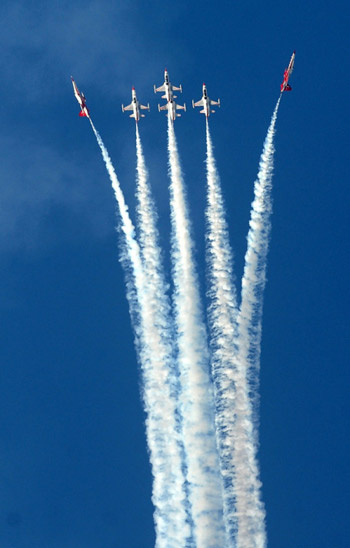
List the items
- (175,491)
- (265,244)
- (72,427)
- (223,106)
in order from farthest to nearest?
(223,106) < (72,427) < (265,244) < (175,491)

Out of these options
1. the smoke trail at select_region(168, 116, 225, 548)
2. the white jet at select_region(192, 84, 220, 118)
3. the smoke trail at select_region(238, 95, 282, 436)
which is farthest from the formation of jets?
the smoke trail at select_region(168, 116, 225, 548)

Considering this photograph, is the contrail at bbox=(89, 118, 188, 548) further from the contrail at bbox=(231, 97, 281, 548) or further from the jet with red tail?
the jet with red tail

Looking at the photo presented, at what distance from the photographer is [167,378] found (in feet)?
299

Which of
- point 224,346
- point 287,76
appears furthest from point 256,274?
point 287,76

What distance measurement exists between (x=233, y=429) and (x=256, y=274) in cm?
1608

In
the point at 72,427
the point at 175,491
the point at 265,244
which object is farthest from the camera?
the point at 72,427

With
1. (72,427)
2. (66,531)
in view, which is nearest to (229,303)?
(72,427)

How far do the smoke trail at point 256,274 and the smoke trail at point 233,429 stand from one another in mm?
847

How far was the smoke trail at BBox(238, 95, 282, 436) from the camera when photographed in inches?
3593

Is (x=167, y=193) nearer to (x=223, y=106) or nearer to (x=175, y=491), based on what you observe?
(x=223, y=106)

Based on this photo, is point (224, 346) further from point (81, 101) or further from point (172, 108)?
point (81, 101)

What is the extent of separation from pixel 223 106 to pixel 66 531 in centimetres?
5162

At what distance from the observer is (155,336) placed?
304 ft

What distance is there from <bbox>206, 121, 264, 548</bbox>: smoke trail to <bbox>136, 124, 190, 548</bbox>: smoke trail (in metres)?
4.10
